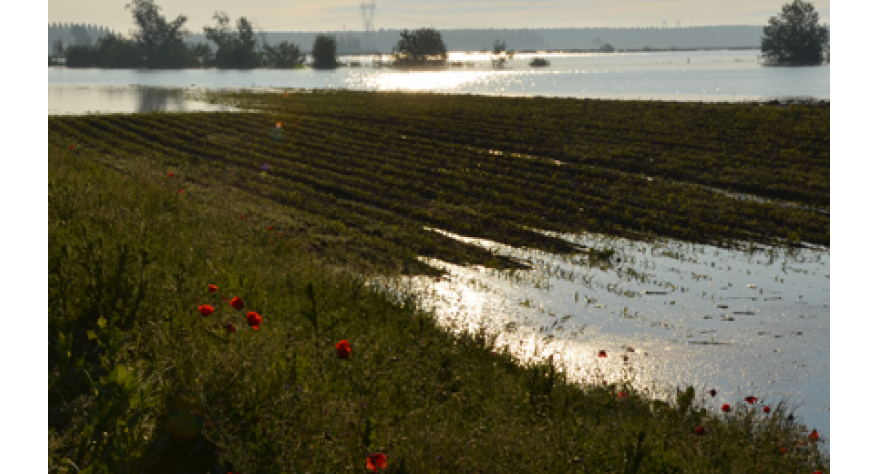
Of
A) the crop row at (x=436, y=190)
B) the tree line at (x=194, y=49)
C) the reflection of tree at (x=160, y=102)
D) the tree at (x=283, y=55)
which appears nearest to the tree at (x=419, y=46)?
the tree line at (x=194, y=49)

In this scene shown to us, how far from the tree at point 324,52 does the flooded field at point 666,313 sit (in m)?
133

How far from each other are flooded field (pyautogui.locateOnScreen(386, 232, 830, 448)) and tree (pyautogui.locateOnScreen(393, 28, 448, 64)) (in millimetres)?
129249

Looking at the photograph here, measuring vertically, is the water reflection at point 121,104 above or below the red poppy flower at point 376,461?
above

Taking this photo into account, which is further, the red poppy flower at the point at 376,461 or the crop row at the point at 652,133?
the crop row at the point at 652,133

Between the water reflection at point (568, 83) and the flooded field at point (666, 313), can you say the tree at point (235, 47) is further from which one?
the flooded field at point (666, 313)

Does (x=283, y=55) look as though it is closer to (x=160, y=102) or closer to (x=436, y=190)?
(x=160, y=102)

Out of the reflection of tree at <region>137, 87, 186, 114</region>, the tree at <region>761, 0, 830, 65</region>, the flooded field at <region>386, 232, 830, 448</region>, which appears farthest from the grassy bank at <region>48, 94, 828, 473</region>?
the tree at <region>761, 0, 830, 65</region>

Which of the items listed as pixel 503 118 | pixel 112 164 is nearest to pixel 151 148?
pixel 112 164

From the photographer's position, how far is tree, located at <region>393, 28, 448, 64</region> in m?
141

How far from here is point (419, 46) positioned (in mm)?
142125

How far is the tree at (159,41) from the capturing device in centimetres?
14488

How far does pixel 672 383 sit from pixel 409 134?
27.2m

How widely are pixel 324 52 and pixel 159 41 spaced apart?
1412 inches

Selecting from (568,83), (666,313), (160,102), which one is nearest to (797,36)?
(568,83)
